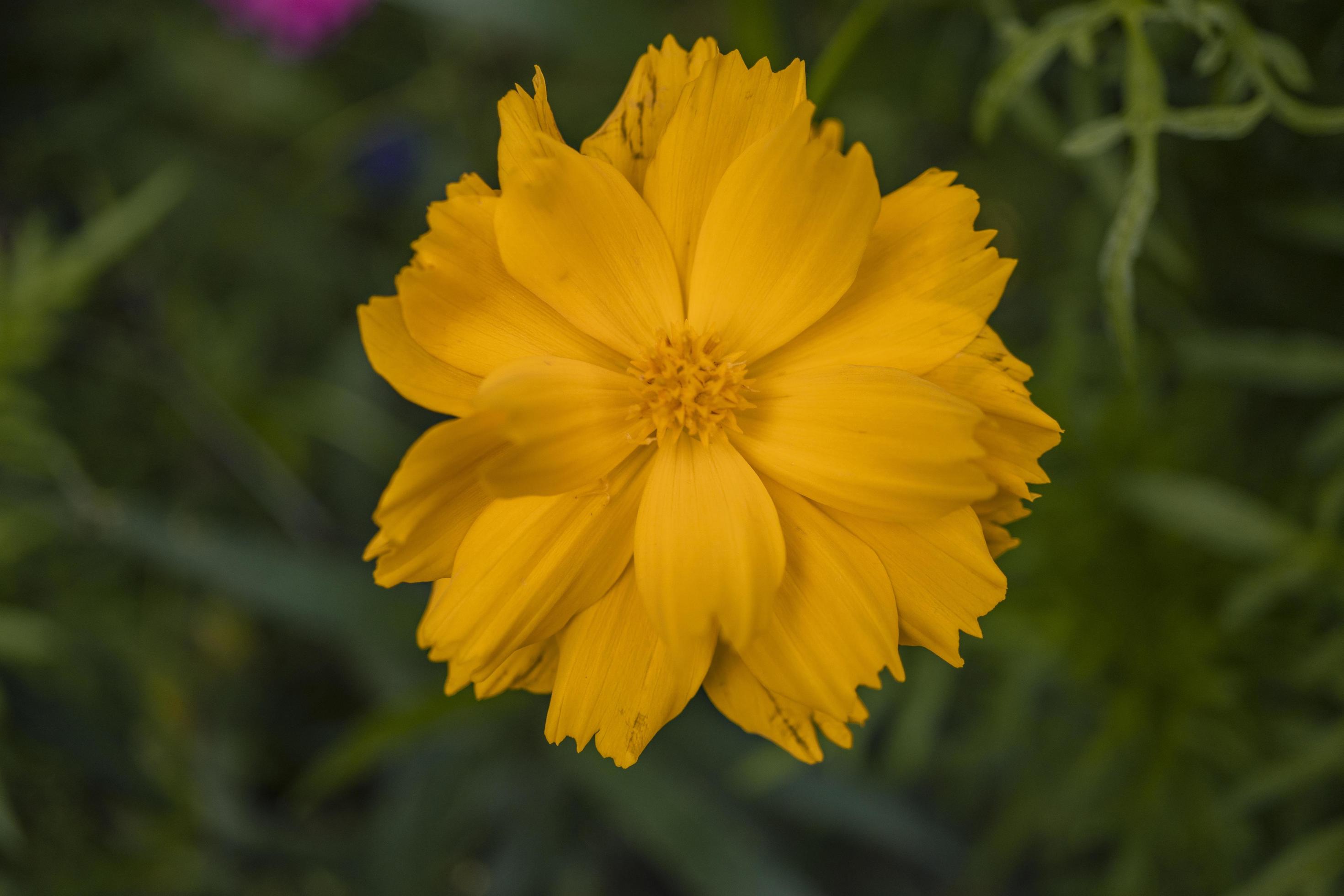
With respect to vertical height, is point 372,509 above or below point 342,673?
above

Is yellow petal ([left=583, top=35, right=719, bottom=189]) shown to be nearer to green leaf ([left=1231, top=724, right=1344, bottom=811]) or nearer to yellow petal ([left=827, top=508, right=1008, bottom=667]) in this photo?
yellow petal ([left=827, top=508, right=1008, bottom=667])

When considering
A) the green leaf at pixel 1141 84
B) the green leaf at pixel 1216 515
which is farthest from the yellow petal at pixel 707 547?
the green leaf at pixel 1216 515

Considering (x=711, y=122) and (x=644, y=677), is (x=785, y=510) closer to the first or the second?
(x=644, y=677)

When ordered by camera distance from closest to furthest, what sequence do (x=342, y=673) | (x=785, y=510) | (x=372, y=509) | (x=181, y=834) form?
(x=785, y=510) < (x=181, y=834) < (x=372, y=509) < (x=342, y=673)

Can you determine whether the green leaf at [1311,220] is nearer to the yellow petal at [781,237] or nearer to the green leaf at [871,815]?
the yellow petal at [781,237]

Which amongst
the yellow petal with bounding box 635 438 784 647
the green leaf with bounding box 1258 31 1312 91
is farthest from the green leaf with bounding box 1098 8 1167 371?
the yellow petal with bounding box 635 438 784 647

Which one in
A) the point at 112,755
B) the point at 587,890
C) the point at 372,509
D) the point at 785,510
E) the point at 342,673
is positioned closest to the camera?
the point at 785,510

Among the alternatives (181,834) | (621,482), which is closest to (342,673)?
(181,834)
